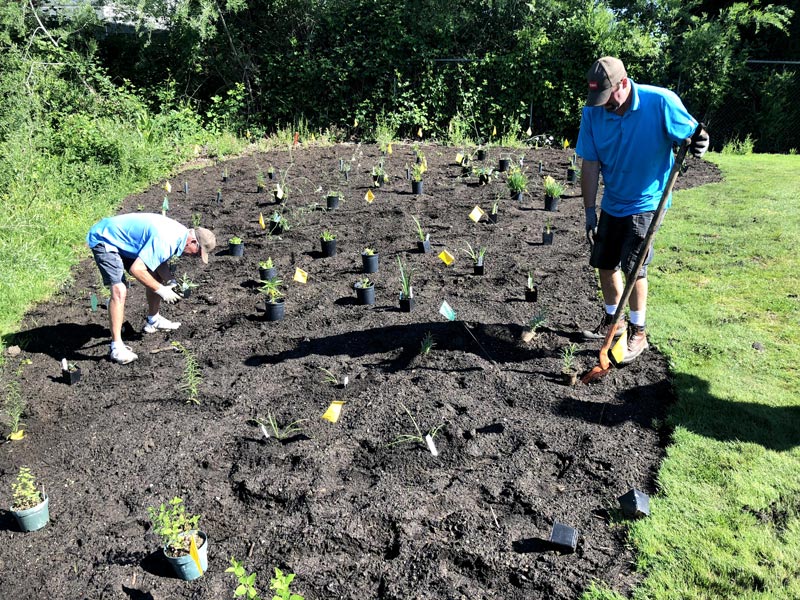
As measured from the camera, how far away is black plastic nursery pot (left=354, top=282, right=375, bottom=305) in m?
5.16

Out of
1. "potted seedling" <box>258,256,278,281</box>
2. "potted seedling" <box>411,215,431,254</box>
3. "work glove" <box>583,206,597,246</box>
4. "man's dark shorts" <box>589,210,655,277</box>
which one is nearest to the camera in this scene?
"man's dark shorts" <box>589,210,655,277</box>

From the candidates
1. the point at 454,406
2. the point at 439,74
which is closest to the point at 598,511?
the point at 454,406

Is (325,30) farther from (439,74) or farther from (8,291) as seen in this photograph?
(8,291)

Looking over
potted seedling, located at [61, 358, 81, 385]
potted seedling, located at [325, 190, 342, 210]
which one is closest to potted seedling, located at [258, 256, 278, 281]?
potted seedling, located at [61, 358, 81, 385]

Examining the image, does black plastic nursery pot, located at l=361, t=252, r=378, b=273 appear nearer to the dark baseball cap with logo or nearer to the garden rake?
the garden rake

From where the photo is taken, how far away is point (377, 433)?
11.8 ft

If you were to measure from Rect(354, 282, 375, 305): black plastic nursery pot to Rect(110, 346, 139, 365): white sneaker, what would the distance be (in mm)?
1775

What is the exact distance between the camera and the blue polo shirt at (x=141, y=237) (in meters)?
4.50

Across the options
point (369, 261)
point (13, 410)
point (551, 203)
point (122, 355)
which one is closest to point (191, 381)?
point (122, 355)

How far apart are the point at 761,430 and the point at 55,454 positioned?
400 centimetres

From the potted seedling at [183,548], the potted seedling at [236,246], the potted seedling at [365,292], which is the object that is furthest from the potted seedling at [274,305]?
the potted seedling at [183,548]

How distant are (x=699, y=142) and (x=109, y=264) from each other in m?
4.01

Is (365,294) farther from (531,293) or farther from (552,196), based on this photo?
(552,196)

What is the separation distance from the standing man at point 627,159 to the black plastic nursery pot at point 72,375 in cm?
365
